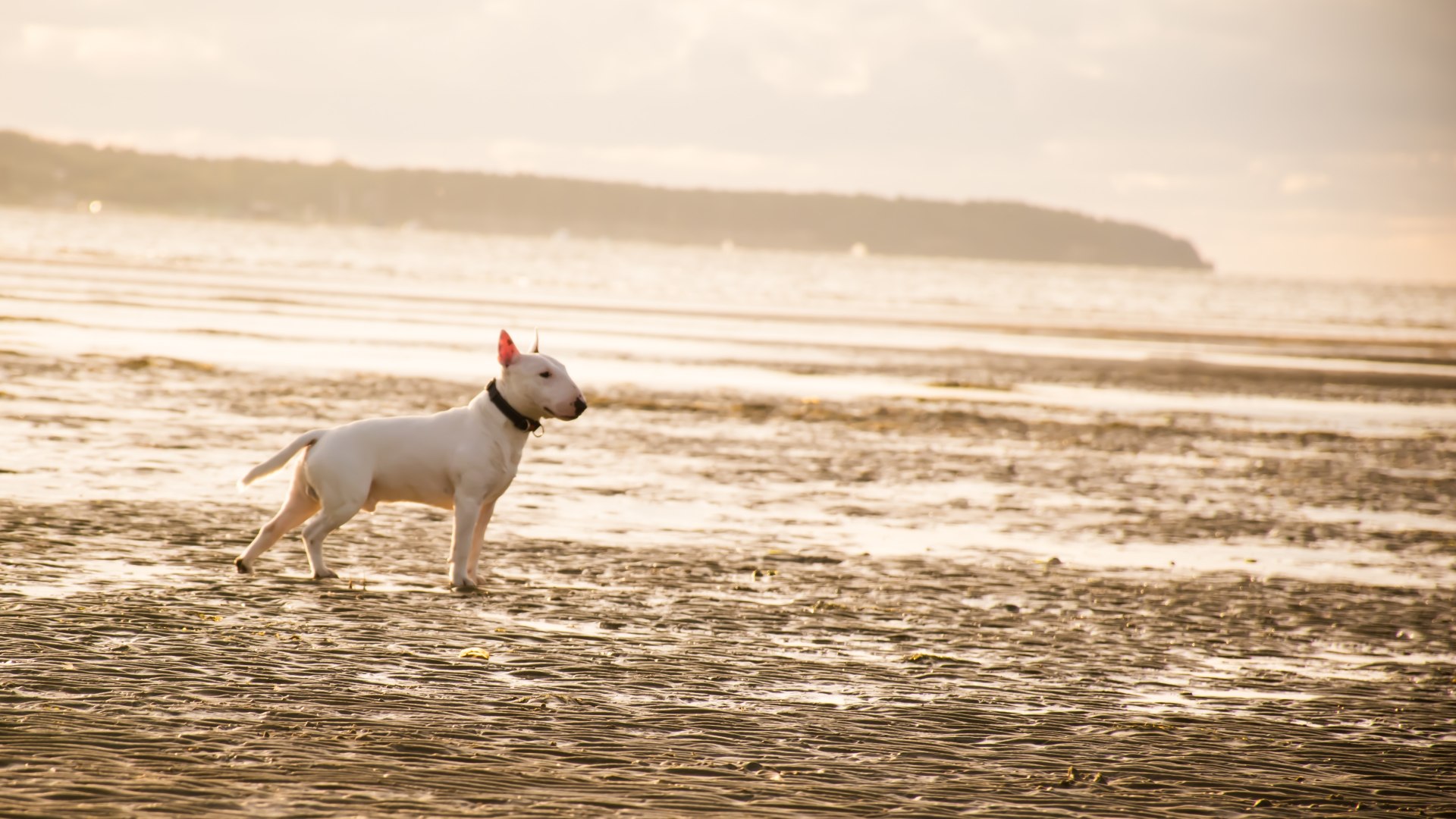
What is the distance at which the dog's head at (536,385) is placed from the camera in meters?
8.22

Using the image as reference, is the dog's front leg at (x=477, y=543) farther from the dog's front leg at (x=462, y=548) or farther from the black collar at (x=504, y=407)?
the black collar at (x=504, y=407)

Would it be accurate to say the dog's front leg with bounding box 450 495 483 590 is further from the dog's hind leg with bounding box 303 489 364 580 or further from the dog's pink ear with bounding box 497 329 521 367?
the dog's pink ear with bounding box 497 329 521 367

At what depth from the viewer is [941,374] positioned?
85.1 feet

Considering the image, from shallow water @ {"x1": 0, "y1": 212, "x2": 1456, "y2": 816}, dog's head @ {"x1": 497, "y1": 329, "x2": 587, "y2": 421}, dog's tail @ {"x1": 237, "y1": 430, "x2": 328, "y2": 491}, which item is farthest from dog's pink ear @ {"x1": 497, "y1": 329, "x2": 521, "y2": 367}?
shallow water @ {"x1": 0, "y1": 212, "x2": 1456, "y2": 816}

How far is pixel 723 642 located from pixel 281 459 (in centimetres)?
263

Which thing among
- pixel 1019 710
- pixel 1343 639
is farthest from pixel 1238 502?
pixel 1019 710

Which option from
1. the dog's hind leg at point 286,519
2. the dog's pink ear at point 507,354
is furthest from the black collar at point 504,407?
the dog's hind leg at point 286,519

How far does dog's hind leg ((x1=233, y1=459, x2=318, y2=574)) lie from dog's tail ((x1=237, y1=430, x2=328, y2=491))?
92 millimetres

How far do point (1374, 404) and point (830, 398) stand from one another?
34.2 ft

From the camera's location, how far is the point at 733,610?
7.91m

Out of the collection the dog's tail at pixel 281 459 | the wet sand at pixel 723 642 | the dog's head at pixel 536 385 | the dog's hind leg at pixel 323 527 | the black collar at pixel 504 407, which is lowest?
the wet sand at pixel 723 642

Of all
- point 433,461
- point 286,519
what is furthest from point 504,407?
point 286,519

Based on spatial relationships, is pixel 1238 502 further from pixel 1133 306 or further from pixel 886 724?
pixel 1133 306

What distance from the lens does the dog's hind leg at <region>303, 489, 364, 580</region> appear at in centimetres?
808
